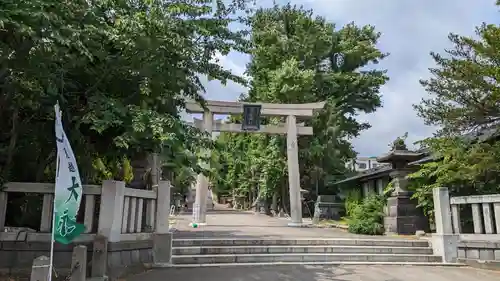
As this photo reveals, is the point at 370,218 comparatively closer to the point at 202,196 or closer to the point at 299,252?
the point at 299,252

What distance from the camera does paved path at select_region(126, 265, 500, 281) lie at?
23.5 feet

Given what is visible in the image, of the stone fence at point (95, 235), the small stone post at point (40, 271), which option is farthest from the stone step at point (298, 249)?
the small stone post at point (40, 271)

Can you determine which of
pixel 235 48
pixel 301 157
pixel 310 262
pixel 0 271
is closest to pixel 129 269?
pixel 0 271

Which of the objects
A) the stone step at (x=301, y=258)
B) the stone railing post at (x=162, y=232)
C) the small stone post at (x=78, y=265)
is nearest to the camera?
the small stone post at (x=78, y=265)

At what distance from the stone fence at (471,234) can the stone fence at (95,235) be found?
6.89 metres

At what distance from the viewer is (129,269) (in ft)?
23.2

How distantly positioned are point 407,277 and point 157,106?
5.95 m

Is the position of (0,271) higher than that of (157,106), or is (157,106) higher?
(157,106)

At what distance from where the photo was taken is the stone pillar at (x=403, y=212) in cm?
1244

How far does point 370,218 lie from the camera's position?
13.4 metres

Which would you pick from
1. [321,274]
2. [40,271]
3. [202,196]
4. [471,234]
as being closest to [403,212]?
[471,234]

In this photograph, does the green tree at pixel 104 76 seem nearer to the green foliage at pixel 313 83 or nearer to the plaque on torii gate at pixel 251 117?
the plaque on torii gate at pixel 251 117

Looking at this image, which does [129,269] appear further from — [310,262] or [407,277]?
[407,277]

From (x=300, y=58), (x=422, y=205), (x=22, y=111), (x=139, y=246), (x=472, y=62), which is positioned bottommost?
(x=139, y=246)
